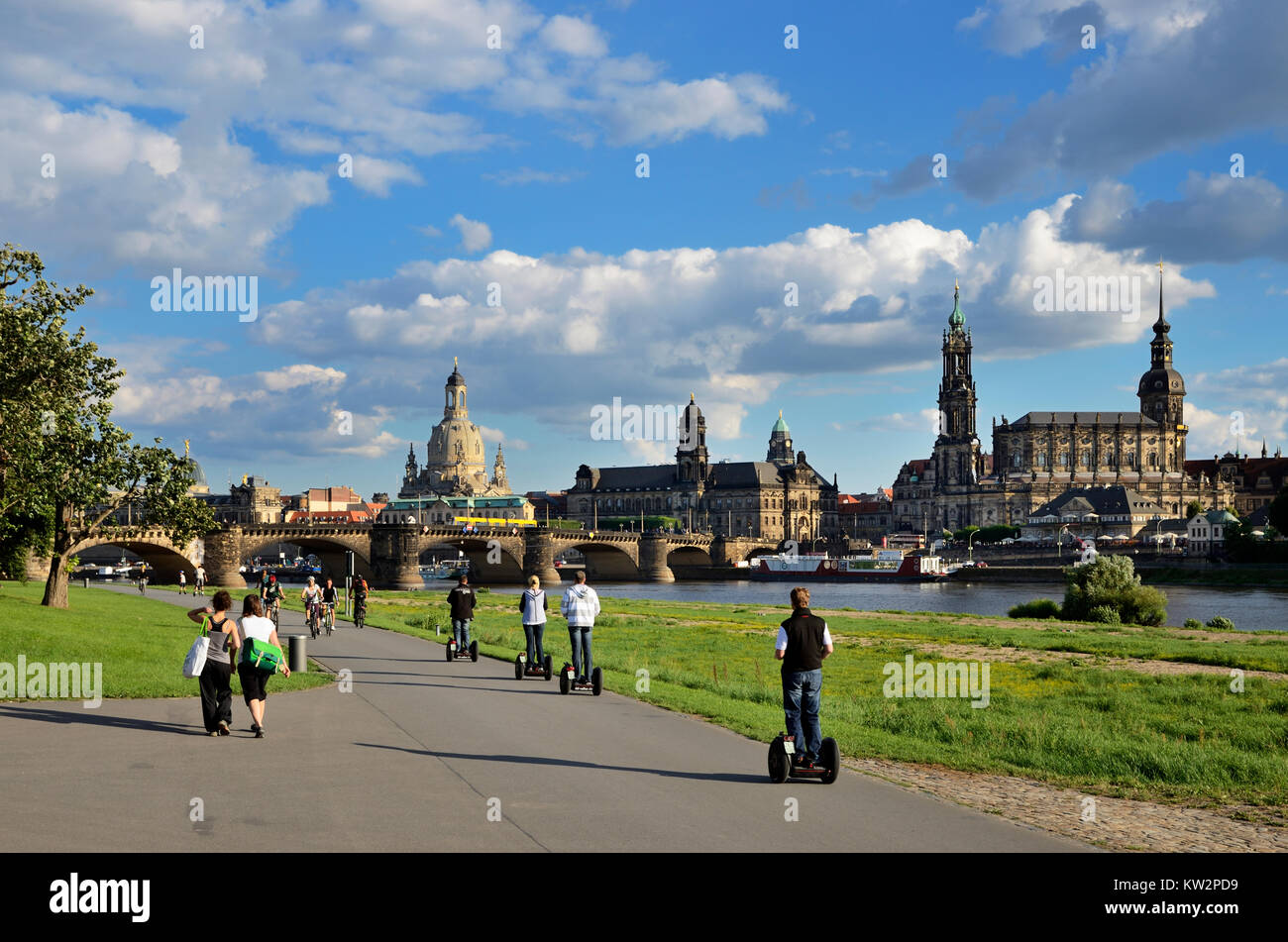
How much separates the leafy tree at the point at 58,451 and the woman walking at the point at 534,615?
63.5ft

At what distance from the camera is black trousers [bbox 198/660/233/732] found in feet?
50.7

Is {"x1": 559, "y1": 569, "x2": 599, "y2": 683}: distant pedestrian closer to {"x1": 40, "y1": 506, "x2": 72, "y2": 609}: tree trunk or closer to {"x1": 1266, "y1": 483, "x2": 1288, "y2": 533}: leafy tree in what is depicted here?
{"x1": 40, "y1": 506, "x2": 72, "y2": 609}: tree trunk

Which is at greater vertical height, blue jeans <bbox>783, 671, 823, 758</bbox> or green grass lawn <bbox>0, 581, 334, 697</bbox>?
blue jeans <bbox>783, 671, 823, 758</bbox>

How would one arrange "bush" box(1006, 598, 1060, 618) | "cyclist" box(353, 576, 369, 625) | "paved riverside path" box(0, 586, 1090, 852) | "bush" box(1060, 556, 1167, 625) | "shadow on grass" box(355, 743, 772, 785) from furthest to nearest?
"bush" box(1006, 598, 1060, 618), "bush" box(1060, 556, 1167, 625), "cyclist" box(353, 576, 369, 625), "shadow on grass" box(355, 743, 772, 785), "paved riverside path" box(0, 586, 1090, 852)

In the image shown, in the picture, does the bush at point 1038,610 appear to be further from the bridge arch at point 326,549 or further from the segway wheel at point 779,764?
the bridge arch at point 326,549

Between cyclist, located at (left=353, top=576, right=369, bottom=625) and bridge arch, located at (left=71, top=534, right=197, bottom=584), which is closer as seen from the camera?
cyclist, located at (left=353, top=576, right=369, bottom=625)

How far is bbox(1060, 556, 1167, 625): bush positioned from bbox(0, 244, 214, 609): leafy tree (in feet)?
138

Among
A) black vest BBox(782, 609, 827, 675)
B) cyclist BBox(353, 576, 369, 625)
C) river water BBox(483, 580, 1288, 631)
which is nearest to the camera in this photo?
black vest BBox(782, 609, 827, 675)

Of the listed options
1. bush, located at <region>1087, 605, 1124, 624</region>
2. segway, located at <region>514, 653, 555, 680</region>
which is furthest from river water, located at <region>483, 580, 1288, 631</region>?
segway, located at <region>514, 653, 555, 680</region>

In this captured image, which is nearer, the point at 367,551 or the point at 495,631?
the point at 495,631
